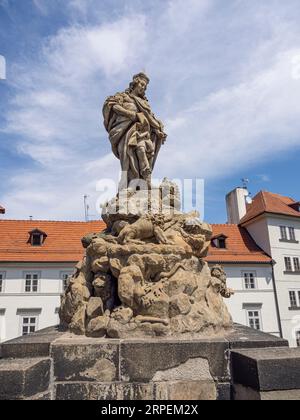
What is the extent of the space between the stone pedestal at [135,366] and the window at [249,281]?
18.0 metres

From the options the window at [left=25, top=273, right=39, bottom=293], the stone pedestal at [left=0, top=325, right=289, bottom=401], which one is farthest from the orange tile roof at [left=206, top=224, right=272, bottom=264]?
the stone pedestal at [left=0, top=325, right=289, bottom=401]

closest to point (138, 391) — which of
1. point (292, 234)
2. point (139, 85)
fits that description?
point (139, 85)

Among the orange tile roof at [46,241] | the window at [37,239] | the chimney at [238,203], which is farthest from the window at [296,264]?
the window at [37,239]

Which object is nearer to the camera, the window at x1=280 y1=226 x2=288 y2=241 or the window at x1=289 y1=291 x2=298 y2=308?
the window at x1=289 y1=291 x2=298 y2=308

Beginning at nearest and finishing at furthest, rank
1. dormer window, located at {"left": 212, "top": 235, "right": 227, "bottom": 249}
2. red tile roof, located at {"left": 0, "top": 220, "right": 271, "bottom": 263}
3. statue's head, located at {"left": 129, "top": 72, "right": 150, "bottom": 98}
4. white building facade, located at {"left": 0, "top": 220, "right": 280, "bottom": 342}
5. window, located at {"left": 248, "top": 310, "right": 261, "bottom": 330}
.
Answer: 1. statue's head, located at {"left": 129, "top": 72, "right": 150, "bottom": 98}
2. white building facade, located at {"left": 0, "top": 220, "right": 280, "bottom": 342}
3. red tile roof, located at {"left": 0, "top": 220, "right": 271, "bottom": 263}
4. window, located at {"left": 248, "top": 310, "right": 261, "bottom": 330}
5. dormer window, located at {"left": 212, "top": 235, "right": 227, "bottom": 249}

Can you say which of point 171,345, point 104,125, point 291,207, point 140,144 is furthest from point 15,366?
point 291,207

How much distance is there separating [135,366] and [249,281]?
61.1ft

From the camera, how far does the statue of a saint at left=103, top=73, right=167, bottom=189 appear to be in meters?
5.73

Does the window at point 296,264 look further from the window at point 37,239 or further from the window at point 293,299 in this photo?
the window at point 37,239

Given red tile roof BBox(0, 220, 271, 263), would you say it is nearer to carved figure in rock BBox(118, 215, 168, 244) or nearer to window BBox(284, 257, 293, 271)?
window BBox(284, 257, 293, 271)

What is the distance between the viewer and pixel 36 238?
66.2 feet

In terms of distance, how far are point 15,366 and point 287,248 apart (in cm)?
2161

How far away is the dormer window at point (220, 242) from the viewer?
21719 millimetres

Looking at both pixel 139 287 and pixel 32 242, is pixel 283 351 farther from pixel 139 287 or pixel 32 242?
pixel 32 242
